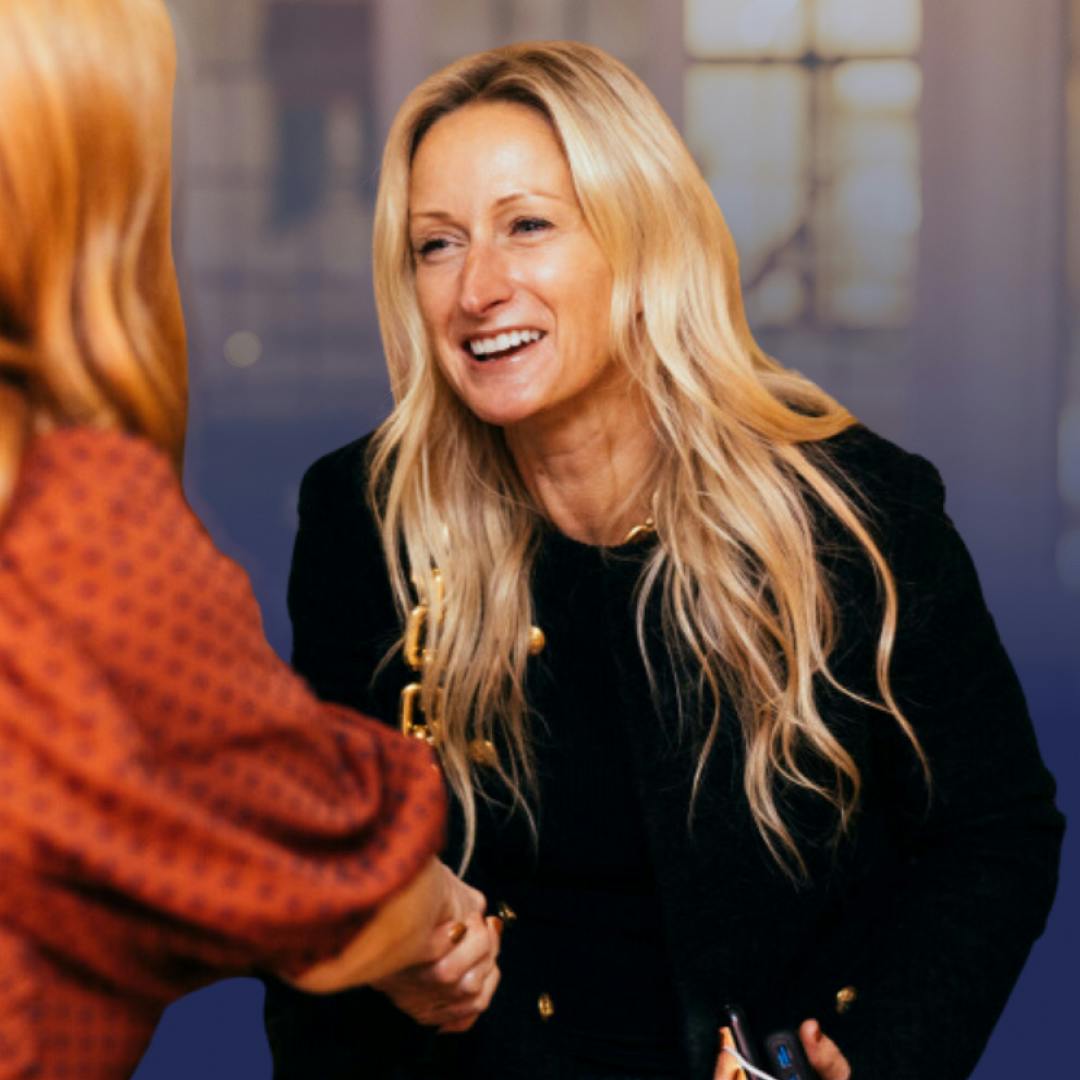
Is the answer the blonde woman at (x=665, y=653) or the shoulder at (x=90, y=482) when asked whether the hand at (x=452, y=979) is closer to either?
the blonde woman at (x=665, y=653)

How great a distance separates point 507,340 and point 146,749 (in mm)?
1031

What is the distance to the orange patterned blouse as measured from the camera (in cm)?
96

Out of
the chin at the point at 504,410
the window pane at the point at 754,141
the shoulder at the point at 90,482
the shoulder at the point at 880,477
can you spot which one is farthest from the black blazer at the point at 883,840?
the window pane at the point at 754,141

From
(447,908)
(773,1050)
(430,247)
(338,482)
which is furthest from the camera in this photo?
(338,482)

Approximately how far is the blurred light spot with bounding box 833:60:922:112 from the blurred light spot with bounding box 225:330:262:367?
1.16 metres

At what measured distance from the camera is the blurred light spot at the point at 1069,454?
3.12 m

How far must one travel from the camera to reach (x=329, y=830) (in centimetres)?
104

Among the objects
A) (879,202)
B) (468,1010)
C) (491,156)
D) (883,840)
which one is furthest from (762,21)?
(468,1010)

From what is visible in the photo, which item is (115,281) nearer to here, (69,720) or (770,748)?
(69,720)

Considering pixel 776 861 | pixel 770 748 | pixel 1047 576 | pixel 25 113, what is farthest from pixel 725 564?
pixel 1047 576

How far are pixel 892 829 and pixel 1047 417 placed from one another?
1405 millimetres

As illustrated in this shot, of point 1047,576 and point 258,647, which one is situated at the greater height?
point 258,647

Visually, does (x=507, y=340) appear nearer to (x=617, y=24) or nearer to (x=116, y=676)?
(x=116, y=676)

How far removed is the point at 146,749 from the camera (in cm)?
99
